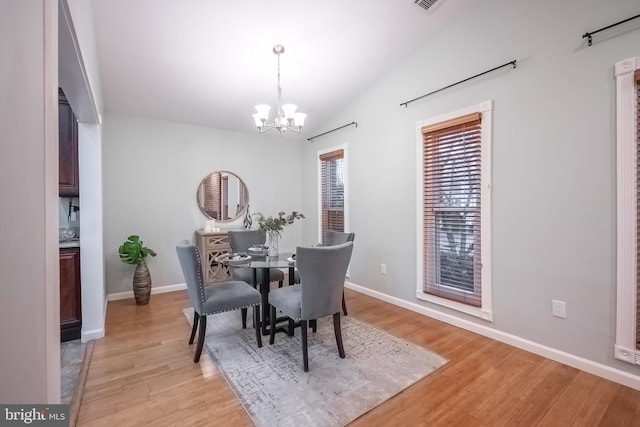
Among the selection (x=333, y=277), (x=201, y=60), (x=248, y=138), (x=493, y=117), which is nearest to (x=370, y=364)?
(x=333, y=277)

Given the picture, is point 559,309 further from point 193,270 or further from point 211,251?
point 211,251

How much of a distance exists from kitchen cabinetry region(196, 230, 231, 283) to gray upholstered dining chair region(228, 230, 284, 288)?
0.60 m

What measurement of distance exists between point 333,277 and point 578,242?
1.89m

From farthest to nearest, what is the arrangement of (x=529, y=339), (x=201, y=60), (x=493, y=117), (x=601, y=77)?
(x=201, y=60)
(x=493, y=117)
(x=529, y=339)
(x=601, y=77)

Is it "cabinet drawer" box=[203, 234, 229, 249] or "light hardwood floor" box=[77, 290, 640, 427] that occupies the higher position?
"cabinet drawer" box=[203, 234, 229, 249]

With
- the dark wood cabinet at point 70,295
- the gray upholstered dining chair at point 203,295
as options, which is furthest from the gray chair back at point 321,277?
the dark wood cabinet at point 70,295

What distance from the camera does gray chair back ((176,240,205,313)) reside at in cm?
224

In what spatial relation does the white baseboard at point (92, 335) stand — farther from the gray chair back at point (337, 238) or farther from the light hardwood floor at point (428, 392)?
the gray chair back at point (337, 238)

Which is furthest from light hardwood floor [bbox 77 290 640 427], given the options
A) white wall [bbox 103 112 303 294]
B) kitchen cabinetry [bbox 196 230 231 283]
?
white wall [bbox 103 112 303 294]

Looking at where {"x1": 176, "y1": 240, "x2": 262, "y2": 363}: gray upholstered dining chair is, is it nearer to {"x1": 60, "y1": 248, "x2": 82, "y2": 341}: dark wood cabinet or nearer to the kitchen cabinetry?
{"x1": 60, "y1": 248, "x2": 82, "y2": 341}: dark wood cabinet

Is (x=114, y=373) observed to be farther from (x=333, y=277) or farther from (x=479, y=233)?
(x=479, y=233)

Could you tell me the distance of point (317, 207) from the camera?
196 inches

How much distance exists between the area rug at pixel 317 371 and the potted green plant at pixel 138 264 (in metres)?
1.31

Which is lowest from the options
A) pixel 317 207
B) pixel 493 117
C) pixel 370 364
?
pixel 370 364
